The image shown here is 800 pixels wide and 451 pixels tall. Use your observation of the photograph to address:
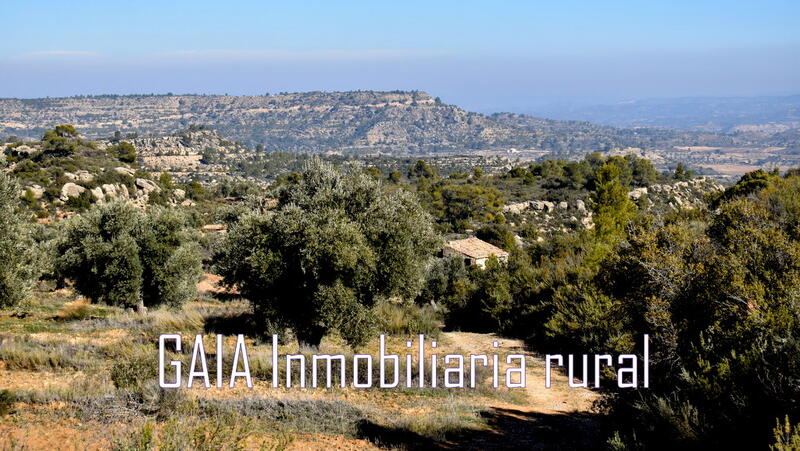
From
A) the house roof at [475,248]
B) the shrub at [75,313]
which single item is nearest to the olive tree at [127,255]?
the shrub at [75,313]

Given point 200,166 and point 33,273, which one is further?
point 200,166

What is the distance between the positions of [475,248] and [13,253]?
36.5 m

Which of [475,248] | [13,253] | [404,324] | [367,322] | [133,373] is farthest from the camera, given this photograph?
[475,248]

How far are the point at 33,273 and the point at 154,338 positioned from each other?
11.7ft

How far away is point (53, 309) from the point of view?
21781 mm

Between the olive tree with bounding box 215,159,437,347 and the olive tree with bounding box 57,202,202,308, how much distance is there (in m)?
5.85

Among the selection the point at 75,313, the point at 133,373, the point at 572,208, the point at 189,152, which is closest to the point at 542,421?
the point at 133,373

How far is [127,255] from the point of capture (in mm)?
18453

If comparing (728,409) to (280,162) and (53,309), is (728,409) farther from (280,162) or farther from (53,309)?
(280,162)

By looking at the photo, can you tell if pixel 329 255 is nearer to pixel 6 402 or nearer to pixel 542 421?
pixel 542 421

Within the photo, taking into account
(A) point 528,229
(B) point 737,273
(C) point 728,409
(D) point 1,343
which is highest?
(B) point 737,273

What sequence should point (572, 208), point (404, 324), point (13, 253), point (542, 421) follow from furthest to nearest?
point (572, 208) → point (404, 324) → point (13, 253) → point (542, 421)

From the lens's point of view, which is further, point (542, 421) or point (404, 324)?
point (404, 324)

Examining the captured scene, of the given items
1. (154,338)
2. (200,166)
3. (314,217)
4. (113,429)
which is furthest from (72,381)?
(200,166)
